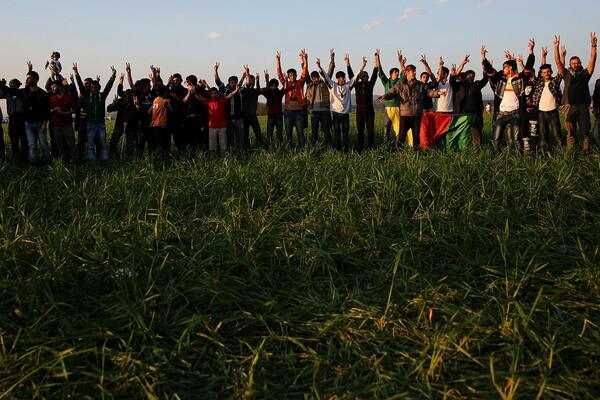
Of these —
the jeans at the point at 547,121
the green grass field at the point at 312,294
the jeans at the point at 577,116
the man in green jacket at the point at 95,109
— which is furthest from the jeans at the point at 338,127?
the green grass field at the point at 312,294

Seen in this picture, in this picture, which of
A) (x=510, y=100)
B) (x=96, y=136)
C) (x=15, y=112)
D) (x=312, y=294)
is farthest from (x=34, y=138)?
(x=510, y=100)

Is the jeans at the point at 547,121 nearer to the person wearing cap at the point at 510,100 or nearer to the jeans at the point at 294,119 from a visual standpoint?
the person wearing cap at the point at 510,100

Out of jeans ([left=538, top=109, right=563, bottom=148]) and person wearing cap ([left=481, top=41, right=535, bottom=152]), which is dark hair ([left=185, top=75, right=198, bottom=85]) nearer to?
person wearing cap ([left=481, top=41, right=535, bottom=152])

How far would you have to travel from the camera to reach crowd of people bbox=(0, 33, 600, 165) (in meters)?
9.67

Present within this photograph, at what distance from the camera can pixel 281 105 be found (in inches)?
480

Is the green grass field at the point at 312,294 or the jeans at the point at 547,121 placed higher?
the jeans at the point at 547,121

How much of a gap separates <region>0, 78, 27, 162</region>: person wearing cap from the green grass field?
4.77 m

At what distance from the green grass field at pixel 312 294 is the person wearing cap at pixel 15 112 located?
4.77 meters

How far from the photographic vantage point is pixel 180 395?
281 centimetres

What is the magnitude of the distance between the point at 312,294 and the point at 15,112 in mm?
8927

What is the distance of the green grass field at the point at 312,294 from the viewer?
9.37 feet

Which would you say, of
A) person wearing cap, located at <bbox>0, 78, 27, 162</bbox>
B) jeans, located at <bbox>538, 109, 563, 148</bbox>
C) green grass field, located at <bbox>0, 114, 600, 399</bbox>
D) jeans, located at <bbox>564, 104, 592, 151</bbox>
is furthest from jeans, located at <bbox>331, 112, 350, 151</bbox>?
person wearing cap, located at <bbox>0, 78, 27, 162</bbox>

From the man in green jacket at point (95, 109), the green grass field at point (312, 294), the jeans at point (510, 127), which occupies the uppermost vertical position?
the man in green jacket at point (95, 109)

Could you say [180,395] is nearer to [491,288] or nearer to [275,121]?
[491,288]
